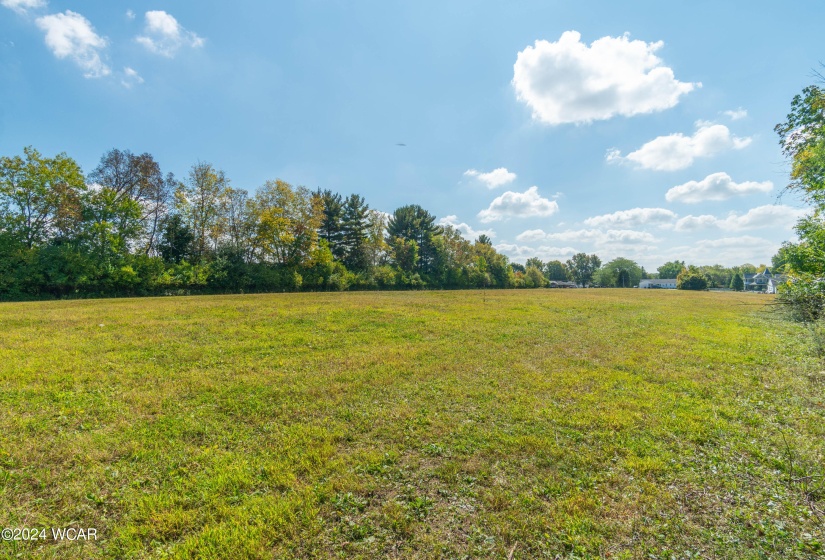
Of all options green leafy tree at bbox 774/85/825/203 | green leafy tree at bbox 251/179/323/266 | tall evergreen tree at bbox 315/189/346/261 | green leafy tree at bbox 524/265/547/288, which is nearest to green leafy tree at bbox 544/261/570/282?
green leafy tree at bbox 524/265/547/288

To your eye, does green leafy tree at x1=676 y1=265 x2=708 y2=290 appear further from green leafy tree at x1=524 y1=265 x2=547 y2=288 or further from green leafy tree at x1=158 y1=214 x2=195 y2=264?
green leafy tree at x1=158 y1=214 x2=195 y2=264

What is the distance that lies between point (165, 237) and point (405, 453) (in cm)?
3691

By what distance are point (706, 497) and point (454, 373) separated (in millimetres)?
4186

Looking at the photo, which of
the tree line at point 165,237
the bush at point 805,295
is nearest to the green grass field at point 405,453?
the bush at point 805,295

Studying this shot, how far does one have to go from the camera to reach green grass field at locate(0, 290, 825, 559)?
2553mm

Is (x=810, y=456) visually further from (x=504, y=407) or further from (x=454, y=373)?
(x=454, y=373)

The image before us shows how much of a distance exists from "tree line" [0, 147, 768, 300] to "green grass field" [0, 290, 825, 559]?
22.3 meters

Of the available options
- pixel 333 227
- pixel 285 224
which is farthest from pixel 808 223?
pixel 333 227

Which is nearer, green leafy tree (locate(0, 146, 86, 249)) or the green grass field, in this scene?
the green grass field

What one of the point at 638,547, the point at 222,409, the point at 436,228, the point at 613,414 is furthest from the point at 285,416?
the point at 436,228

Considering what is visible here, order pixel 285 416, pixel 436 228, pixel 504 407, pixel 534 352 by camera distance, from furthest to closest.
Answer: pixel 436 228 < pixel 534 352 < pixel 504 407 < pixel 285 416

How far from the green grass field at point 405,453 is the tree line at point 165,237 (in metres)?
22.3

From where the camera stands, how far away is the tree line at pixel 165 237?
78.3ft

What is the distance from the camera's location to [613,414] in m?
4.81
